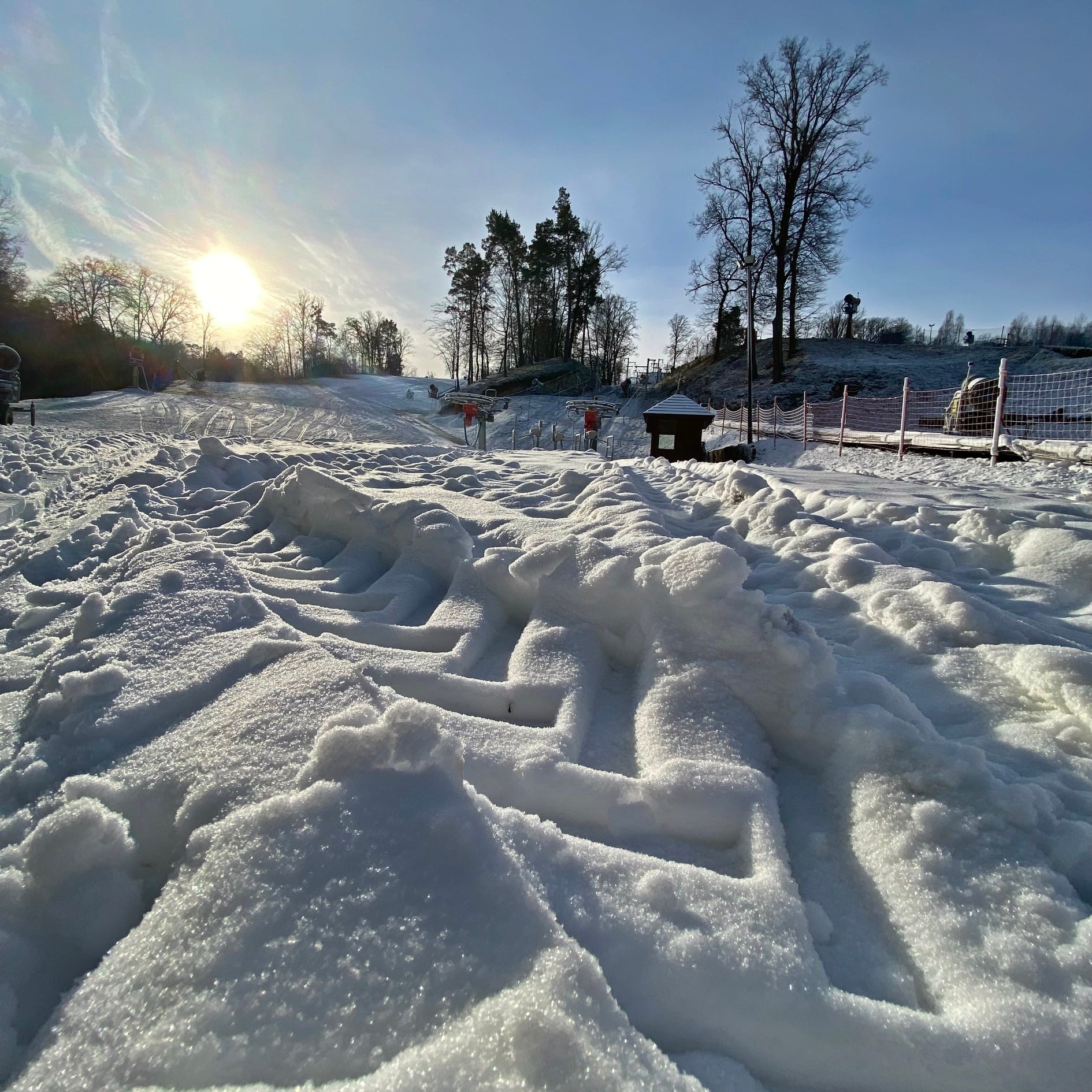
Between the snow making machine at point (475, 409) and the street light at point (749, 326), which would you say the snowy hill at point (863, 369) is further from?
the snow making machine at point (475, 409)

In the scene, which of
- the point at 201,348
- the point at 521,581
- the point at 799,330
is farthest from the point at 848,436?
the point at 201,348

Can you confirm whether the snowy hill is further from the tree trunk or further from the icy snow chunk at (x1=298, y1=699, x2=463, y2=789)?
the icy snow chunk at (x1=298, y1=699, x2=463, y2=789)

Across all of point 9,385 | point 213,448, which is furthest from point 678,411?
point 9,385

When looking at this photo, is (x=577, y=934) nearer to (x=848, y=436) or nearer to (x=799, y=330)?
(x=848, y=436)

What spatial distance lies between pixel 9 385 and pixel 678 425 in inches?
587

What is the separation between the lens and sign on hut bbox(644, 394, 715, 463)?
14.3m

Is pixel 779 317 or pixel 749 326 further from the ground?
pixel 779 317

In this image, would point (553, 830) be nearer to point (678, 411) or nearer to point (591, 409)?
point (678, 411)

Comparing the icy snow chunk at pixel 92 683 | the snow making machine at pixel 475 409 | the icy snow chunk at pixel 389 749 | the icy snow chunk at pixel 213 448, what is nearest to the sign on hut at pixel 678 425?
the snow making machine at pixel 475 409

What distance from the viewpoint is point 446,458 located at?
24.1 ft

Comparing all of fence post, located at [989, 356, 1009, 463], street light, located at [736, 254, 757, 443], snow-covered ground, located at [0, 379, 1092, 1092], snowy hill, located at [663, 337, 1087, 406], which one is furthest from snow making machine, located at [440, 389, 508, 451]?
snowy hill, located at [663, 337, 1087, 406]

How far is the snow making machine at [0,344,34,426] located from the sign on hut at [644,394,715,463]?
1387cm

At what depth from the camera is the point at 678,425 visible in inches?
570

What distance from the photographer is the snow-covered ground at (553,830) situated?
81cm
